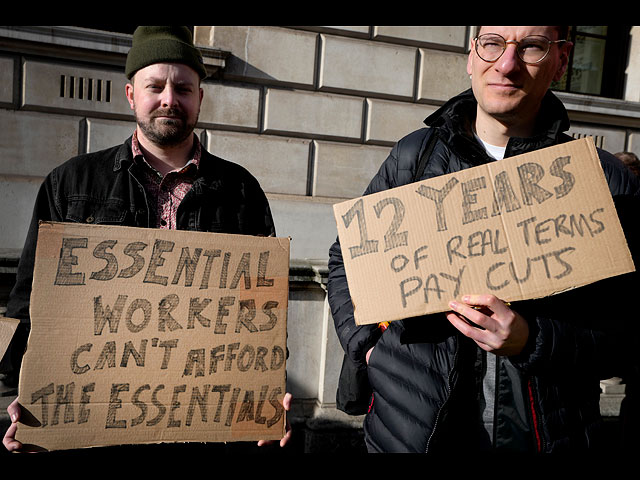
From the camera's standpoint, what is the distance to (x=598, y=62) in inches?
323

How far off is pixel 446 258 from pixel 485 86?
54 centimetres

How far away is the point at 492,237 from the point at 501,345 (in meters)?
0.28

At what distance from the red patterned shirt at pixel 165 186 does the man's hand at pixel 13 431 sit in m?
0.70

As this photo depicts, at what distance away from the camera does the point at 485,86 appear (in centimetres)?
148

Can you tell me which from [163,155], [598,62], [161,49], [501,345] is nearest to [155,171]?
[163,155]

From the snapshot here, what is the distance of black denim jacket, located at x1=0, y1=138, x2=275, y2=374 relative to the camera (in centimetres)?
173

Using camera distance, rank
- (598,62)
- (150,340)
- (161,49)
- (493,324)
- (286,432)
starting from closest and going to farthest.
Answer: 1. (493,324)
2. (150,340)
3. (286,432)
4. (161,49)
5. (598,62)

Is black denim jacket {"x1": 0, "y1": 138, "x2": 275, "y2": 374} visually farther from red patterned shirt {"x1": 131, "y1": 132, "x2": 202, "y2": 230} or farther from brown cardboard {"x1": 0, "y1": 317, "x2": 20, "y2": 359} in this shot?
brown cardboard {"x1": 0, "y1": 317, "x2": 20, "y2": 359}

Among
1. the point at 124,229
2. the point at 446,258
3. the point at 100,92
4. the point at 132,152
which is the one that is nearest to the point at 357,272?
the point at 446,258

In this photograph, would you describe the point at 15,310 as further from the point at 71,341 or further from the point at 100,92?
the point at 100,92

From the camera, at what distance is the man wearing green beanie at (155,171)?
69.1 inches

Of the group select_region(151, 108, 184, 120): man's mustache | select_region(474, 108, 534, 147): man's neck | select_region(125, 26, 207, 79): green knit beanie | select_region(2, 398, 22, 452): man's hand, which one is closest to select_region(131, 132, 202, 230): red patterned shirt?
select_region(151, 108, 184, 120): man's mustache

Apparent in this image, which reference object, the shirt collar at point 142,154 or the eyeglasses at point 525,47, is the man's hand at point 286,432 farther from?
the eyeglasses at point 525,47

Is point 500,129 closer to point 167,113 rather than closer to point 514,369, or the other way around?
point 514,369
